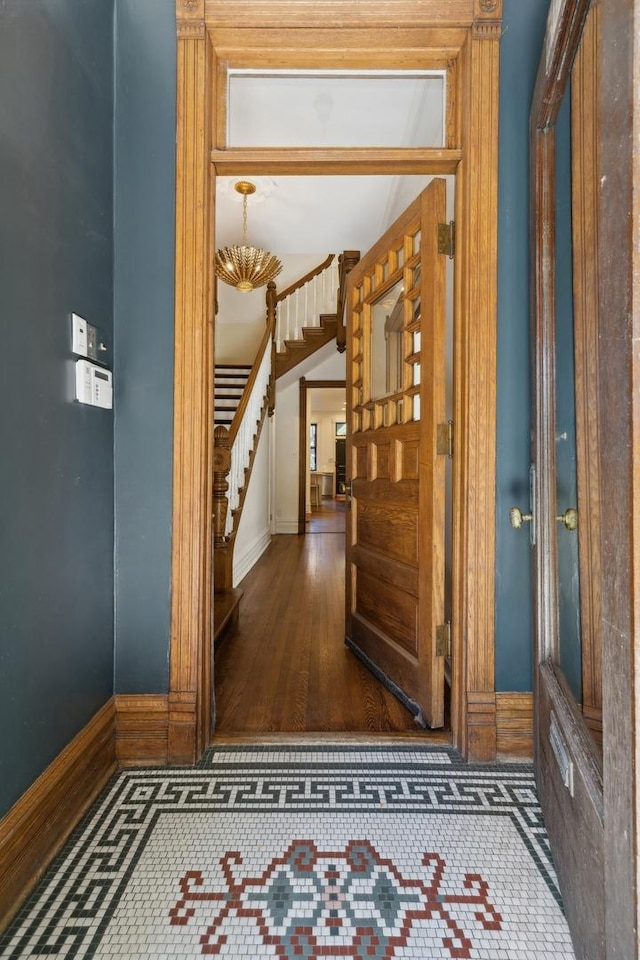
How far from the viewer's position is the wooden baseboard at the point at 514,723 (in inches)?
68.1

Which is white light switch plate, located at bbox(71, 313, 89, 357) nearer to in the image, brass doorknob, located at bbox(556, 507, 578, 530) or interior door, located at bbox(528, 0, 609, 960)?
interior door, located at bbox(528, 0, 609, 960)

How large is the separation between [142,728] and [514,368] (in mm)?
1849

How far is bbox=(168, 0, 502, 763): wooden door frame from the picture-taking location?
1706mm

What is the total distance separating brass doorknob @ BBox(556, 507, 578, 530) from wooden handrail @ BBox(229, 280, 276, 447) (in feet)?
9.47

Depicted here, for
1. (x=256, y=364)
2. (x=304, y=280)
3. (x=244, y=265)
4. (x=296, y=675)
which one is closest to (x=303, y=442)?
(x=304, y=280)

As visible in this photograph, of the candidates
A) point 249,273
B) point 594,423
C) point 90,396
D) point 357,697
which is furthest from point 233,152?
point 249,273

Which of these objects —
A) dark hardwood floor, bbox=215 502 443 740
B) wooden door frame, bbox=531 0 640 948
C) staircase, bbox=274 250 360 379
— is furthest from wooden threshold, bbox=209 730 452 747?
staircase, bbox=274 250 360 379

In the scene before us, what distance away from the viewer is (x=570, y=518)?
132cm

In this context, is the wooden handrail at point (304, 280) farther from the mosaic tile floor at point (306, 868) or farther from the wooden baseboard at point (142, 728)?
the mosaic tile floor at point (306, 868)

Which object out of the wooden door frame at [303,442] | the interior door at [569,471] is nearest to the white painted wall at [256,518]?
the wooden door frame at [303,442]

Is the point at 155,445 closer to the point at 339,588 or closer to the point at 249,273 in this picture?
the point at 339,588

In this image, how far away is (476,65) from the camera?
1.70 meters

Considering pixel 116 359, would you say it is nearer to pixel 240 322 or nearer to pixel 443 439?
pixel 443 439

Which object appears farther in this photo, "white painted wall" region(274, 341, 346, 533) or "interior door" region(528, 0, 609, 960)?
"white painted wall" region(274, 341, 346, 533)
